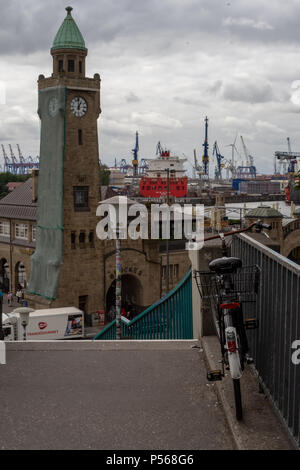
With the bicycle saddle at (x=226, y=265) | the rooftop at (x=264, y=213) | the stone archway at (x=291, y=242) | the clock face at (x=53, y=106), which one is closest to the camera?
the bicycle saddle at (x=226, y=265)

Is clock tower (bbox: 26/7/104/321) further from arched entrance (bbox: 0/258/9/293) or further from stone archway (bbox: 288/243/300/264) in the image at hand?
stone archway (bbox: 288/243/300/264)

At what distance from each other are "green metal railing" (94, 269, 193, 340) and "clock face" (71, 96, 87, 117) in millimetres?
30250

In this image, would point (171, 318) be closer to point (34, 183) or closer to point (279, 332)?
point (279, 332)

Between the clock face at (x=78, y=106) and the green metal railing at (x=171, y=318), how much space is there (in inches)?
1191

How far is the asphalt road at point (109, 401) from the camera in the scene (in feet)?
17.8

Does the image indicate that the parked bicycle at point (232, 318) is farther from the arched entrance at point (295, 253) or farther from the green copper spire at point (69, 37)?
the arched entrance at point (295, 253)

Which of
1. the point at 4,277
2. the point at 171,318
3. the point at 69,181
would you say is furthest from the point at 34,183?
the point at 171,318

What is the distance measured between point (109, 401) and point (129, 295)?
39.5 meters

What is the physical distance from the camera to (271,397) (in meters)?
5.87

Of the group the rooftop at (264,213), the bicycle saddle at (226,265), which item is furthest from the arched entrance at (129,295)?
the bicycle saddle at (226,265)

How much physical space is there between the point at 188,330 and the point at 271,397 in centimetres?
396

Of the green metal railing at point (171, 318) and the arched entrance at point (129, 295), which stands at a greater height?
the green metal railing at point (171, 318)
